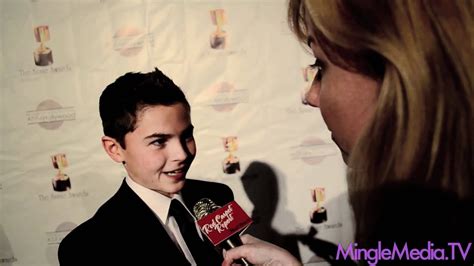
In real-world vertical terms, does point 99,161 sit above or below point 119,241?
above

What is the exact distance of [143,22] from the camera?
655mm

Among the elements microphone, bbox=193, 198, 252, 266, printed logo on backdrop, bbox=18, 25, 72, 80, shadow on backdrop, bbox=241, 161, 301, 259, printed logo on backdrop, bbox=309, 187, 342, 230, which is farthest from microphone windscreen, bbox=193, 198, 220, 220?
printed logo on backdrop, bbox=18, 25, 72, 80

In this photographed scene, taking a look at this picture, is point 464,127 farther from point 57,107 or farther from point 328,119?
point 57,107

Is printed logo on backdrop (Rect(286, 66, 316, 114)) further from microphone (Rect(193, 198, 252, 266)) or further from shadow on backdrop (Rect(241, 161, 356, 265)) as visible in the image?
microphone (Rect(193, 198, 252, 266))

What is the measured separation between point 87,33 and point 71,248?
1.27ft

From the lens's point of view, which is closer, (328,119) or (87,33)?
(328,119)

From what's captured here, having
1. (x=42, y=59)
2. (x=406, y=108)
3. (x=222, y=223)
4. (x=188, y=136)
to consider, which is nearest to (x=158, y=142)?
(x=188, y=136)

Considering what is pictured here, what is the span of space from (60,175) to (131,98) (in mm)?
202

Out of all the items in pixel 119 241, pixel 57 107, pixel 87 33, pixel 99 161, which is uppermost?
pixel 87 33

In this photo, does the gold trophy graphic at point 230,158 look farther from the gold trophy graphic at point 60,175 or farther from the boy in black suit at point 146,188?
the gold trophy graphic at point 60,175

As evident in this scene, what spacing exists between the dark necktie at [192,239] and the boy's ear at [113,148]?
123 mm

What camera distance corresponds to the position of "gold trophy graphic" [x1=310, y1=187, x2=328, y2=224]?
698mm


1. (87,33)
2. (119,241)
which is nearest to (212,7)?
Answer: (87,33)

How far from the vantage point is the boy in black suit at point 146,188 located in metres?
0.59
